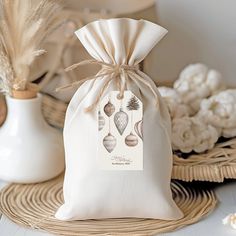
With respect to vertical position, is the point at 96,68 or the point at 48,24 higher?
the point at 48,24

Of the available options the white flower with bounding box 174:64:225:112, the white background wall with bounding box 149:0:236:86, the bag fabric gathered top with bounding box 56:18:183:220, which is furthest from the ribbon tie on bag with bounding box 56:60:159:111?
the white background wall with bounding box 149:0:236:86

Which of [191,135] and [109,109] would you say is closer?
[109,109]

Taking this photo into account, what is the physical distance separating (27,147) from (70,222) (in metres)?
0.18

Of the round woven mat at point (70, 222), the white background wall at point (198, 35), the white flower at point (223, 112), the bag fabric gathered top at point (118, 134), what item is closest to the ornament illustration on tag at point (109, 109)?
the bag fabric gathered top at point (118, 134)

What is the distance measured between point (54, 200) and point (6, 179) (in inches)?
4.3

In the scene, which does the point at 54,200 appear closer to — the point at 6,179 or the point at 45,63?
the point at 6,179

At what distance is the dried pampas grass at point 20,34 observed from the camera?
37.9 inches

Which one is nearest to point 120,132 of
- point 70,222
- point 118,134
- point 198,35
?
point 118,134

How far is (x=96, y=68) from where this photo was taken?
1283 mm

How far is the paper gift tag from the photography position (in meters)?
0.85

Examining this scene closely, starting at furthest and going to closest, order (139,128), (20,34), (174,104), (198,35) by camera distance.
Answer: (198,35) → (174,104) → (20,34) → (139,128)

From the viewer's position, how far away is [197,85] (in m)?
1.16

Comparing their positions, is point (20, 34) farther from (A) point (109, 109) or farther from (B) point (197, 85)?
(B) point (197, 85)

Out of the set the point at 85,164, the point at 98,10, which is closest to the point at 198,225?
the point at 85,164
